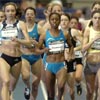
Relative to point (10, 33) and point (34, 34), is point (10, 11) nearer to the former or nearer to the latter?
point (10, 33)

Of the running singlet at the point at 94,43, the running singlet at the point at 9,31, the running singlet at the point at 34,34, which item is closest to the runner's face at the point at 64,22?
the running singlet at the point at 34,34

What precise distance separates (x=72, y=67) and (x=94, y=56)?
1.42 m

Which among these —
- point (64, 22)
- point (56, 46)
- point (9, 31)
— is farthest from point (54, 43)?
point (64, 22)

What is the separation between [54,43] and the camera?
8047 millimetres

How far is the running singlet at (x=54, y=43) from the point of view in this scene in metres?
8.06

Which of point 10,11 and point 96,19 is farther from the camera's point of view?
A: point 10,11

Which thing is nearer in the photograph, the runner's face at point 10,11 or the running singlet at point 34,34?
the runner's face at point 10,11

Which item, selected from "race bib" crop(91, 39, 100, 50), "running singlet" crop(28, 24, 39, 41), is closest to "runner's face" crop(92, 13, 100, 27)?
"race bib" crop(91, 39, 100, 50)

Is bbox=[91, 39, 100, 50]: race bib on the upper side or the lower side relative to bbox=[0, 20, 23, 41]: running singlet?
lower

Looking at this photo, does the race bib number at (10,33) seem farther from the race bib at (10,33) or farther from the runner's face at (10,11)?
the runner's face at (10,11)

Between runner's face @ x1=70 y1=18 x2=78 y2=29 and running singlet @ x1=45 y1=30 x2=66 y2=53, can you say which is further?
runner's face @ x1=70 y1=18 x2=78 y2=29

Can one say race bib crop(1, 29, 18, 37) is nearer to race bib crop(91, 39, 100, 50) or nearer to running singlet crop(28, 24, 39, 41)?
running singlet crop(28, 24, 39, 41)

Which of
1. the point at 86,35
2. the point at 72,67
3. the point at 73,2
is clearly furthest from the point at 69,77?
the point at 73,2

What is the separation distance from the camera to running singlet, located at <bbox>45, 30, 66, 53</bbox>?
8062 mm
